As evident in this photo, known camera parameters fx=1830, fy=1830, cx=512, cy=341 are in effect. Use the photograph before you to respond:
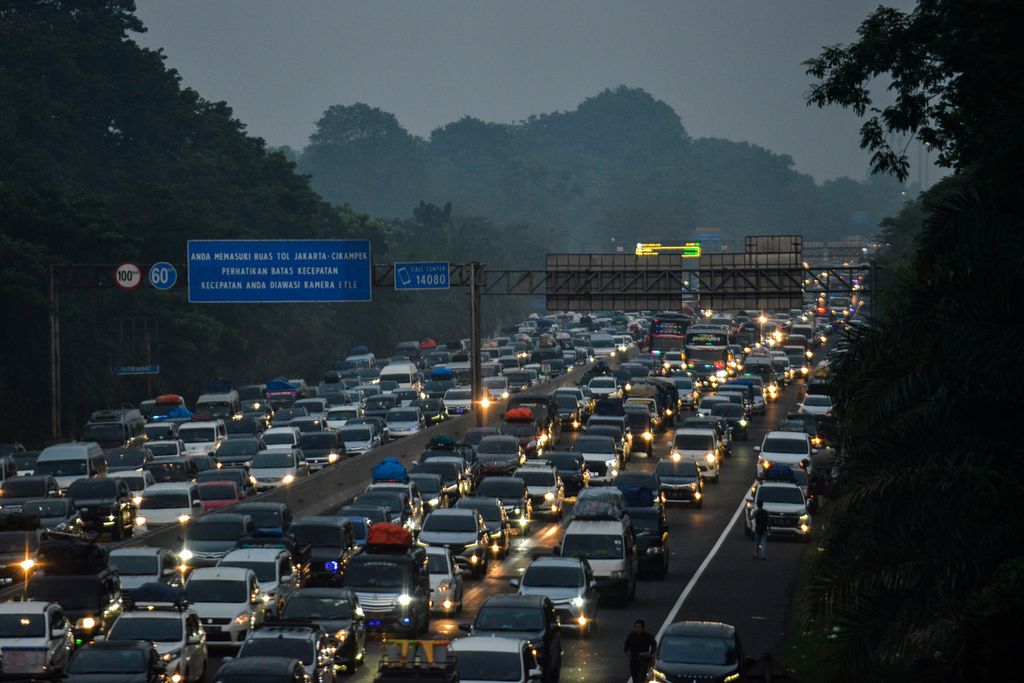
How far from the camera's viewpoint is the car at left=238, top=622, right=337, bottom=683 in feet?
83.9

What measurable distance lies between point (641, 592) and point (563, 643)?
6.85 meters

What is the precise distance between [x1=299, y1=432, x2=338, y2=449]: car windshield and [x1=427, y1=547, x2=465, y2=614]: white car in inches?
912

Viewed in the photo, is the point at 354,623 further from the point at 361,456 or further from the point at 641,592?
the point at 361,456

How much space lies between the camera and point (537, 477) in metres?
51.3

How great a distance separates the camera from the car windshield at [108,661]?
24.4m

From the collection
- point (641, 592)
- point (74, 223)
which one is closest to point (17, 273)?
point (74, 223)

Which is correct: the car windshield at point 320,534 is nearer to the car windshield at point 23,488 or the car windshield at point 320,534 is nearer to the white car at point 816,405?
the car windshield at point 23,488

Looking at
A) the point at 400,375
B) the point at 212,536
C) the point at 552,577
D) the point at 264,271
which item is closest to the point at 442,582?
the point at 552,577

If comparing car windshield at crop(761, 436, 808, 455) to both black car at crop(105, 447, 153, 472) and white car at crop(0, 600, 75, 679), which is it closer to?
black car at crop(105, 447, 153, 472)

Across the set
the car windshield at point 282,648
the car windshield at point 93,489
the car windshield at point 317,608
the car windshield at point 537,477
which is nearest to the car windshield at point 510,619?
the car windshield at point 317,608

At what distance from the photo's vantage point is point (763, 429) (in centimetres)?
7831

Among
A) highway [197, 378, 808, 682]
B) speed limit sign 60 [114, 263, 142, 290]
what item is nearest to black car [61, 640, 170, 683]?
highway [197, 378, 808, 682]

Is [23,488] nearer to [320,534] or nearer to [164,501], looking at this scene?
[164,501]

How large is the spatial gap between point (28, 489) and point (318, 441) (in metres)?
13.8
